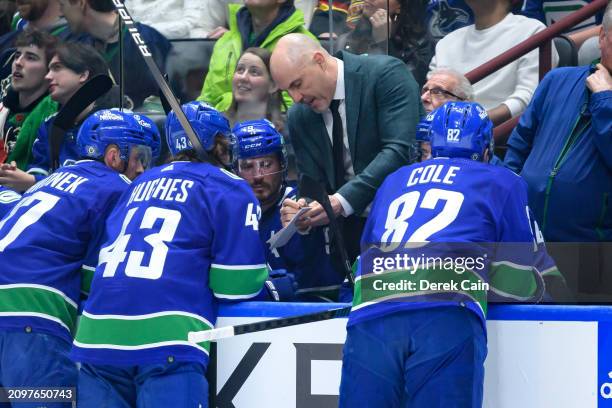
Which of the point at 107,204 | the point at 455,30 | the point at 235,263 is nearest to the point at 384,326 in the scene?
the point at 235,263

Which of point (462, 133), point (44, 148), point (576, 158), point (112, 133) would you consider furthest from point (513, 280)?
point (44, 148)

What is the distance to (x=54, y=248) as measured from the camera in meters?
4.21

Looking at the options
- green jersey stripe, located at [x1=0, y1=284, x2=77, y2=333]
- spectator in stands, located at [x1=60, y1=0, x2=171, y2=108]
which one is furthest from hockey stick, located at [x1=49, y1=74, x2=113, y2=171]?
green jersey stripe, located at [x1=0, y1=284, x2=77, y2=333]

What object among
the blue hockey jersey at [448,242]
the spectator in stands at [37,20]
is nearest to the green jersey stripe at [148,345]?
the blue hockey jersey at [448,242]

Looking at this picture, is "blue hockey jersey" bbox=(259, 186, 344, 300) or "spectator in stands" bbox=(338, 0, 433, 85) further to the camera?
"spectator in stands" bbox=(338, 0, 433, 85)

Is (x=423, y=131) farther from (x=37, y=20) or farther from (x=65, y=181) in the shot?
(x=37, y=20)

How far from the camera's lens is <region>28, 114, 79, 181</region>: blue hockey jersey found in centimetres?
543

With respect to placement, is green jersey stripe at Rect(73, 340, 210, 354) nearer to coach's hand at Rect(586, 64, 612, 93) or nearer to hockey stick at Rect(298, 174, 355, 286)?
hockey stick at Rect(298, 174, 355, 286)

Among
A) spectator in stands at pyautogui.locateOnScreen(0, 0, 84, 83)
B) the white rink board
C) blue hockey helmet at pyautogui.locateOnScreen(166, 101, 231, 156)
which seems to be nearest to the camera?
the white rink board

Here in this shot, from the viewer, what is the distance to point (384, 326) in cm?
354

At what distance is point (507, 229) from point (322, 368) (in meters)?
0.79

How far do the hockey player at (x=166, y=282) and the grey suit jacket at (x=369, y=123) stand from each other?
0.98m

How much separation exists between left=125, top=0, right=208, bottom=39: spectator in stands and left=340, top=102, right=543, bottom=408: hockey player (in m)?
2.56

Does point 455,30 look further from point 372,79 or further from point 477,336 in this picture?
point 477,336
